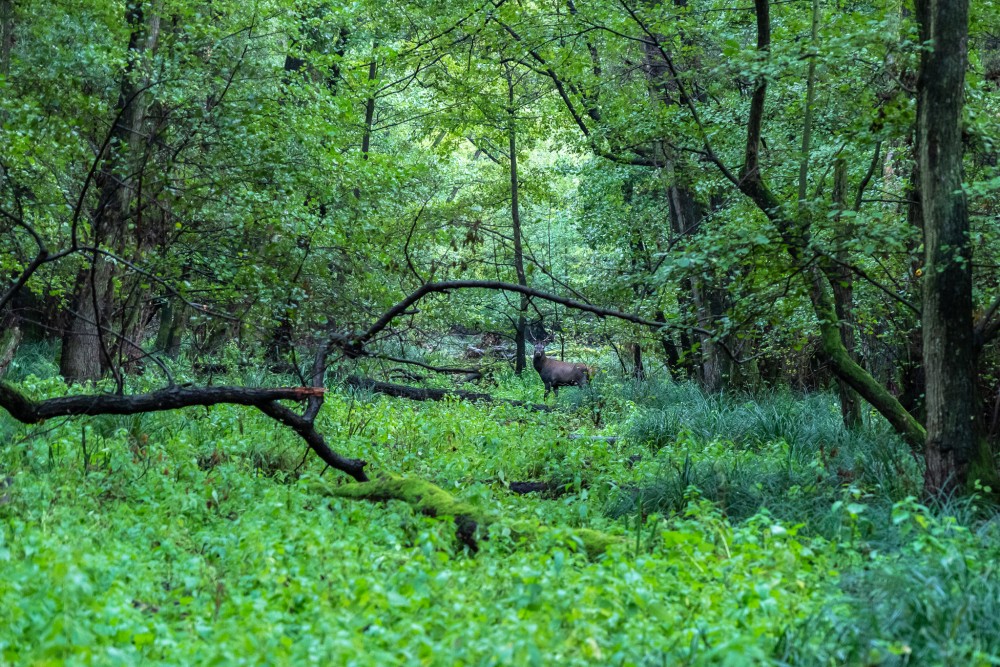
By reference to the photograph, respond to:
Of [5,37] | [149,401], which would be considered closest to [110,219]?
[5,37]

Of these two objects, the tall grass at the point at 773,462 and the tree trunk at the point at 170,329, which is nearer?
the tall grass at the point at 773,462

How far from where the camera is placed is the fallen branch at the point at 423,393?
45.2 feet

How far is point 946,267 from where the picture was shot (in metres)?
6.18

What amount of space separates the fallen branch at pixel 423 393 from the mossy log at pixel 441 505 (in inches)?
248

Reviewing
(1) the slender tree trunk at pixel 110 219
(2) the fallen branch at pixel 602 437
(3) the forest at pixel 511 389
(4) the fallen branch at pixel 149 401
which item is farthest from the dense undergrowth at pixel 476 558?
(1) the slender tree trunk at pixel 110 219

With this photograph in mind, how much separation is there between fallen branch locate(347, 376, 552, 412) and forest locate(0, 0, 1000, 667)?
0.11 metres

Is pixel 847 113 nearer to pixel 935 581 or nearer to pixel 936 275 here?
pixel 936 275

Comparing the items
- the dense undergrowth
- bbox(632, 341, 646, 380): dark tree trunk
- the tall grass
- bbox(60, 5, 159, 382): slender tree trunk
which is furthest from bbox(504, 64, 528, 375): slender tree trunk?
the dense undergrowth

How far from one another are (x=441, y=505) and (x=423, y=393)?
7.85 metres

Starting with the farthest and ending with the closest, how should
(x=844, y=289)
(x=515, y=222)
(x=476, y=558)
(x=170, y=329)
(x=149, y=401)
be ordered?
(x=515, y=222) → (x=170, y=329) → (x=844, y=289) → (x=149, y=401) → (x=476, y=558)

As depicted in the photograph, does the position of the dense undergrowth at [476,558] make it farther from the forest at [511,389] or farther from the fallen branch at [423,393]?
the fallen branch at [423,393]

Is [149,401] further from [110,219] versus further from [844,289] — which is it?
[844,289]

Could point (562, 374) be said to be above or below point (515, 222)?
below

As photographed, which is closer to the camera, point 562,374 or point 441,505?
point 441,505
